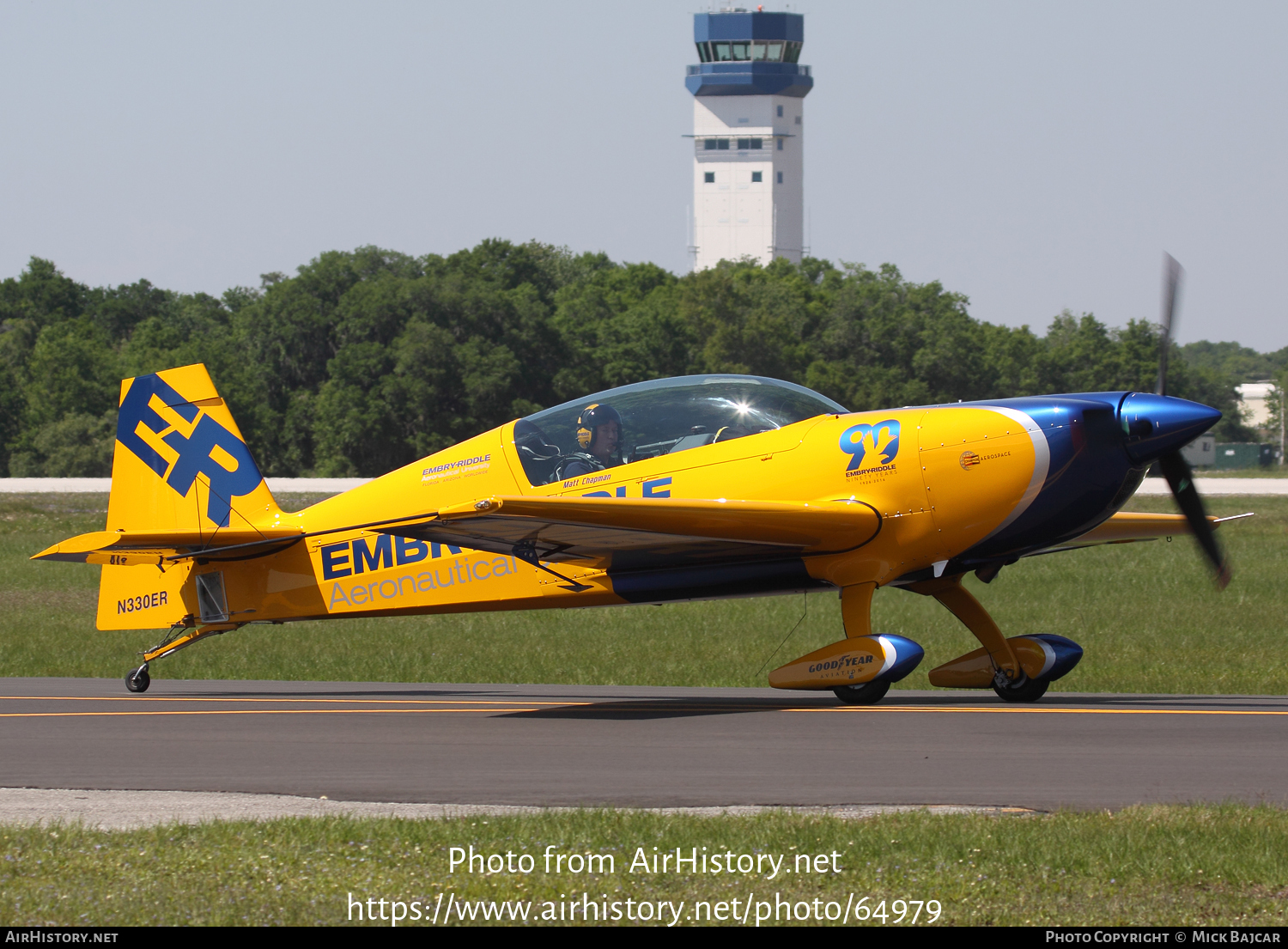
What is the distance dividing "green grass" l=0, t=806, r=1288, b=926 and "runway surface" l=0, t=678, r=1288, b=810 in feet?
2.50

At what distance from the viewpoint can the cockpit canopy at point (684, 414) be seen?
1130cm

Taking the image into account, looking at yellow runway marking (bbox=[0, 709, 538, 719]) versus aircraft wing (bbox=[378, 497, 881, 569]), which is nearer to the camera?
aircraft wing (bbox=[378, 497, 881, 569])

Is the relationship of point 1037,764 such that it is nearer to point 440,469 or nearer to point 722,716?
point 722,716

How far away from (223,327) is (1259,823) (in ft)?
288

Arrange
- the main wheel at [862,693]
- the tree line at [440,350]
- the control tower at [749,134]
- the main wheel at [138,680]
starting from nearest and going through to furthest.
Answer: the main wheel at [862,693] → the main wheel at [138,680] → the tree line at [440,350] → the control tower at [749,134]

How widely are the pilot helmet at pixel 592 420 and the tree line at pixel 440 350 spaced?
52196mm

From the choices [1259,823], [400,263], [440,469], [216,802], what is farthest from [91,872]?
[400,263]

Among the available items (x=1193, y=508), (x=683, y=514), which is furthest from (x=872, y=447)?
(x=1193, y=508)

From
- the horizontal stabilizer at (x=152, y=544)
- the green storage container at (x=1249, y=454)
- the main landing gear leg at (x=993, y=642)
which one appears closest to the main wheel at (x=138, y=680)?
the horizontal stabilizer at (x=152, y=544)

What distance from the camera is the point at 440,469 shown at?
485 inches

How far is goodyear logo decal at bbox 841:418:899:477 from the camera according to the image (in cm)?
1074

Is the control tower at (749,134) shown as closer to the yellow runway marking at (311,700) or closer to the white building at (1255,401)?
the white building at (1255,401)

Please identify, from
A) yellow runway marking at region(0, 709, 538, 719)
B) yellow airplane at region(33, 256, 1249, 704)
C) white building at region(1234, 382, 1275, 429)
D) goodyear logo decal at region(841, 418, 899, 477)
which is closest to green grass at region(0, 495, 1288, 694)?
yellow airplane at region(33, 256, 1249, 704)

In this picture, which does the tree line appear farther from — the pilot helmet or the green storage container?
the pilot helmet
